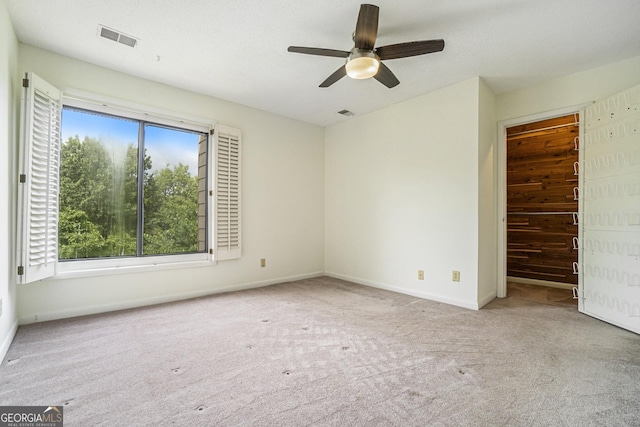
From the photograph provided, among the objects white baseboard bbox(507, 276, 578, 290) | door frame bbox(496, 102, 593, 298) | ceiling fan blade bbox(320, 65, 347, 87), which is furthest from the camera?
white baseboard bbox(507, 276, 578, 290)

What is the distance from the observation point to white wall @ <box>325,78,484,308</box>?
11.2 ft

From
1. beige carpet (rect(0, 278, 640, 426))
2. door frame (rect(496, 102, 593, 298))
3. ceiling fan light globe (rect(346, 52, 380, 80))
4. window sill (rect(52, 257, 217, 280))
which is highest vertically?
ceiling fan light globe (rect(346, 52, 380, 80))

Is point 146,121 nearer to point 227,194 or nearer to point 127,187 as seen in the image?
point 127,187

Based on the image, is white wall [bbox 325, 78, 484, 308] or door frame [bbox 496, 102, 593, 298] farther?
door frame [bbox 496, 102, 593, 298]

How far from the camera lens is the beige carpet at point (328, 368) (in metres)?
1.55

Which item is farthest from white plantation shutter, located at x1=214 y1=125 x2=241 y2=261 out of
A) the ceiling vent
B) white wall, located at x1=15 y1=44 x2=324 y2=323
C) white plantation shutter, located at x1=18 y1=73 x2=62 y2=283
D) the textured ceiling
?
white plantation shutter, located at x1=18 y1=73 x2=62 y2=283

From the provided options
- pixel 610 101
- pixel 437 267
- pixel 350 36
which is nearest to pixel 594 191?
pixel 610 101

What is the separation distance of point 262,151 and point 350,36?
2273 mm

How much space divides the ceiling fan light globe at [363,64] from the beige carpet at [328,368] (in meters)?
2.24

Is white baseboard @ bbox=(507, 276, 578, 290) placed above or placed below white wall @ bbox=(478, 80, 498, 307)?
below

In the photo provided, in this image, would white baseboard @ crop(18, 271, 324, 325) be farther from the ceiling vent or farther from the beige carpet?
the ceiling vent

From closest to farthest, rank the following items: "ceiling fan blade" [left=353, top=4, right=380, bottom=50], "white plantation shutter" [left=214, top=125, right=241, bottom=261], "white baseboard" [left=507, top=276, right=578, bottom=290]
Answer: "ceiling fan blade" [left=353, top=4, right=380, bottom=50], "white plantation shutter" [left=214, top=125, right=241, bottom=261], "white baseboard" [left=507, top=276, right=578, bottom=290]

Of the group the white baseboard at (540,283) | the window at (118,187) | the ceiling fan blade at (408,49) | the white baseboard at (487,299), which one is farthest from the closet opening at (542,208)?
the window at (118,187)

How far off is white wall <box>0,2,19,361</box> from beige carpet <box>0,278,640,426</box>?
0.25 metres
